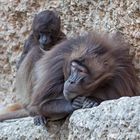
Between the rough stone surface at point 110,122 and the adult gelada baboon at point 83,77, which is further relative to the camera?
the adult gelada baboon at point 83,77

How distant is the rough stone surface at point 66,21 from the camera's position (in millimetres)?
3762

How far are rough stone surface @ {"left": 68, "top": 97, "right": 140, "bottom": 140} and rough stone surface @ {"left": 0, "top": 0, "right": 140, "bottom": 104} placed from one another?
1268mm

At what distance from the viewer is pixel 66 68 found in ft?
9.80

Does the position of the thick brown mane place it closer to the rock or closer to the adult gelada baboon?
the adult gelada baboon

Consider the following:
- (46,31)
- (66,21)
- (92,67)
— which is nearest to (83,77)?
(92,67)

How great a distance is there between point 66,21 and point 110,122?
1.89m

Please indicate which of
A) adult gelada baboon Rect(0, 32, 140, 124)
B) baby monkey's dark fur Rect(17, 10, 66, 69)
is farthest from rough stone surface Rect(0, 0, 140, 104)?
adult gelada baboon Rect(0, 32, 140, 124)

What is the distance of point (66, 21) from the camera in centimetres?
416

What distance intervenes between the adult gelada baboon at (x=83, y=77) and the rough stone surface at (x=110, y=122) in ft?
1.14

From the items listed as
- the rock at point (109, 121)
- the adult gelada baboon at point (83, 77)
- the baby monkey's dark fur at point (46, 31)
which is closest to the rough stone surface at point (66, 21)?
the baby monkey's dark fur at point (46, 31)

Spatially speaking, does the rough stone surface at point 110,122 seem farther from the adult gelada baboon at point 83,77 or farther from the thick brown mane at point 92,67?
the thick brown mane at point 92,67

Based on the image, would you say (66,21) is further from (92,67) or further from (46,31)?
(92,67)

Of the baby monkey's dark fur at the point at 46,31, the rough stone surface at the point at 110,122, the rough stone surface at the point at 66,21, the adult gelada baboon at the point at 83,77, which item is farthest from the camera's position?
the rough stone surface at the point at 66,21

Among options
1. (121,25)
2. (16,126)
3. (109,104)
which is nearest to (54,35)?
(121,25)
